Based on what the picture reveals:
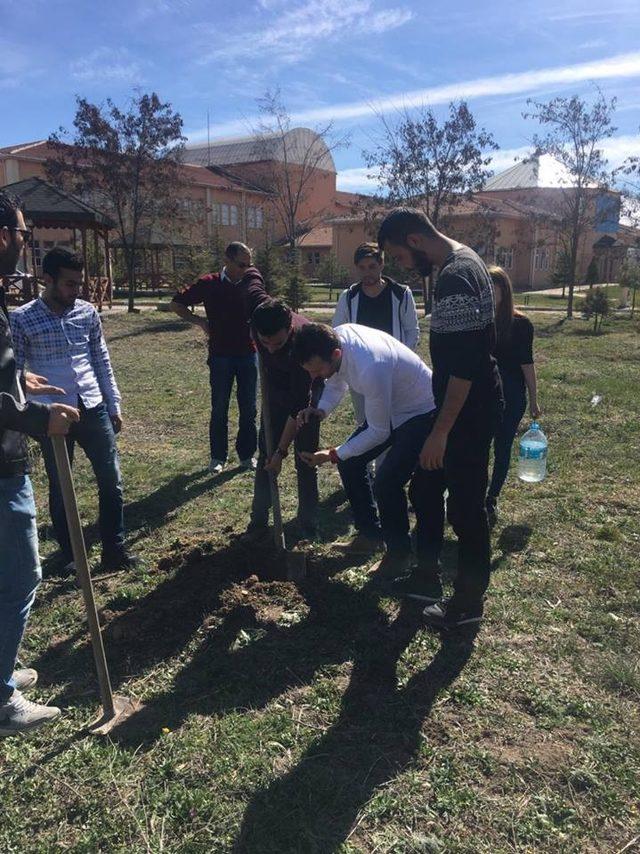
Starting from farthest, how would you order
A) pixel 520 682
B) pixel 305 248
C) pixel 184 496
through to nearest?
1. pixel 305 248
2. pixel 184 496
3. pixel 520 682

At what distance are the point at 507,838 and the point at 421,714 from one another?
2.10 feet

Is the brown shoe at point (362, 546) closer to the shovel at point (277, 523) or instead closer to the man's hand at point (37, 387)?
the shovel at point (277, 523)

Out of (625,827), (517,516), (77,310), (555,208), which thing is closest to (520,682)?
(625,827)

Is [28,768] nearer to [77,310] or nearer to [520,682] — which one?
[520,682]

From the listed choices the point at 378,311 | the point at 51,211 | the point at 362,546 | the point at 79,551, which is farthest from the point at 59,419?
the point at 51,211

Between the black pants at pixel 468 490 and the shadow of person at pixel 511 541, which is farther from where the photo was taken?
the shadow of person at pixel 511 541

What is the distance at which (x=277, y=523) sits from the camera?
419 cm

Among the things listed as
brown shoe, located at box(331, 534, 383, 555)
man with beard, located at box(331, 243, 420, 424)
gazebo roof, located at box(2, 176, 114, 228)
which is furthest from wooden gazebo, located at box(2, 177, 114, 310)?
brown shoe, located at box(331, 534, 383, 555)

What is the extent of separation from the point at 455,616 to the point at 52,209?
1952cm

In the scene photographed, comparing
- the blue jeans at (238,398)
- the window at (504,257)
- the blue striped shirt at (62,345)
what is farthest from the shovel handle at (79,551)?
the window at (504,257)

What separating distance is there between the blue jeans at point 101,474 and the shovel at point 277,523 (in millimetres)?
939

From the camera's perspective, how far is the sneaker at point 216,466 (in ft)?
19.8

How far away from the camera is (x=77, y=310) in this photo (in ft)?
12.7

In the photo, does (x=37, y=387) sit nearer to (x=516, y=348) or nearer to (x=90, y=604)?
(x=90, y=604)
